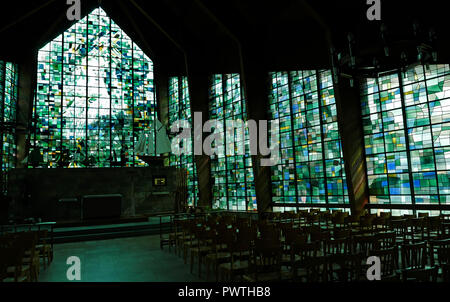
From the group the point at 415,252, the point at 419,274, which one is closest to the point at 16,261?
the point at 419,274

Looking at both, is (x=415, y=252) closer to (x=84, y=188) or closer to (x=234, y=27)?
(x=234, y=27)

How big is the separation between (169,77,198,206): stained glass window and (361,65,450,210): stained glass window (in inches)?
347

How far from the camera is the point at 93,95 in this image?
1755 centimetres

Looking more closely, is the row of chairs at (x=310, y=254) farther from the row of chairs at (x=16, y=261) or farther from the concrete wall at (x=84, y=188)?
the concrete wall at (x=84, y=188)

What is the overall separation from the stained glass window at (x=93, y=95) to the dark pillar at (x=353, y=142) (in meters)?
9.86

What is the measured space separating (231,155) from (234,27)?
5.61m

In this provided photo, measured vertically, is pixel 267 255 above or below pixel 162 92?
below

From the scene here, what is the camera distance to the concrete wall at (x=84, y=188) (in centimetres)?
1088

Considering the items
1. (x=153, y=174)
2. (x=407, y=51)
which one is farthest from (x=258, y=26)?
(x=407, y=51)

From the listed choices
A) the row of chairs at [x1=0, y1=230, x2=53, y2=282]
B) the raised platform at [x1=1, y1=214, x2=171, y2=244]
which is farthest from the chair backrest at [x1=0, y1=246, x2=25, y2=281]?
the raised platform at [x1=1, y1=214, x2=171, y2=244]

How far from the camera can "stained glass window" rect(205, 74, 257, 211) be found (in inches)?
557

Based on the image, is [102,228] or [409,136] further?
[102,228]

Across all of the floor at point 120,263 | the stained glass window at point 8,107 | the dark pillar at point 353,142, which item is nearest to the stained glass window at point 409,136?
the dark pillar at point 353,142

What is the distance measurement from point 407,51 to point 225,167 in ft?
35.0
